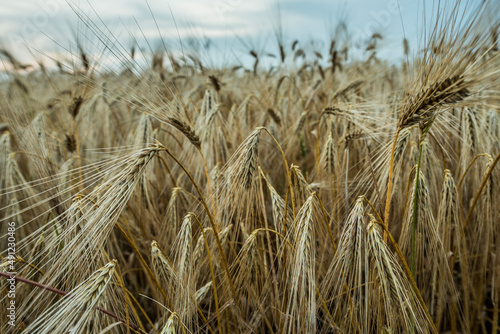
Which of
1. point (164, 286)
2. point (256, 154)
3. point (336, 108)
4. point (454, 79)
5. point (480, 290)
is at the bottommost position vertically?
point (480, 290)

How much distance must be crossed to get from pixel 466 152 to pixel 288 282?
1058 mm

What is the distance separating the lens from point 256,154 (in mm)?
1222

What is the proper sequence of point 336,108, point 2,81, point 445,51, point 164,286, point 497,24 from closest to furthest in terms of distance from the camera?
point 497,24, point 445,51, point 164,286, point 336,108, point 2,81

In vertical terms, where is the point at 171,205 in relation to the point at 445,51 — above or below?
below

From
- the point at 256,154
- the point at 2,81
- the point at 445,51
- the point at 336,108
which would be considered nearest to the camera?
the point at 445,51

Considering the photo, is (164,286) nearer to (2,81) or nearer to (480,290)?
(480,290)

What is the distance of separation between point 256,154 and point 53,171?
0.89 metres

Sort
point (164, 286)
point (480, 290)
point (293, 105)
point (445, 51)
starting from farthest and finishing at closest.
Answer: point (293, 105) < point (480, 290) < point (164, 286) < point (445, 51)

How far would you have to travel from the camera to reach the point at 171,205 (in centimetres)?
145

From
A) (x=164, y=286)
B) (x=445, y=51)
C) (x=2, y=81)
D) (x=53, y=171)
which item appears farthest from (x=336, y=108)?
(x=2, y=81)

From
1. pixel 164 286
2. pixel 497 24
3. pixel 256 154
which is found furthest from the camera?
pixel 164 286

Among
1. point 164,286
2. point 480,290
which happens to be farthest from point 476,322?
point 164,286

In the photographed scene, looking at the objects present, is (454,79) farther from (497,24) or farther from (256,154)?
(256,154)

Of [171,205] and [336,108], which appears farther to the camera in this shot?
[336,108]
